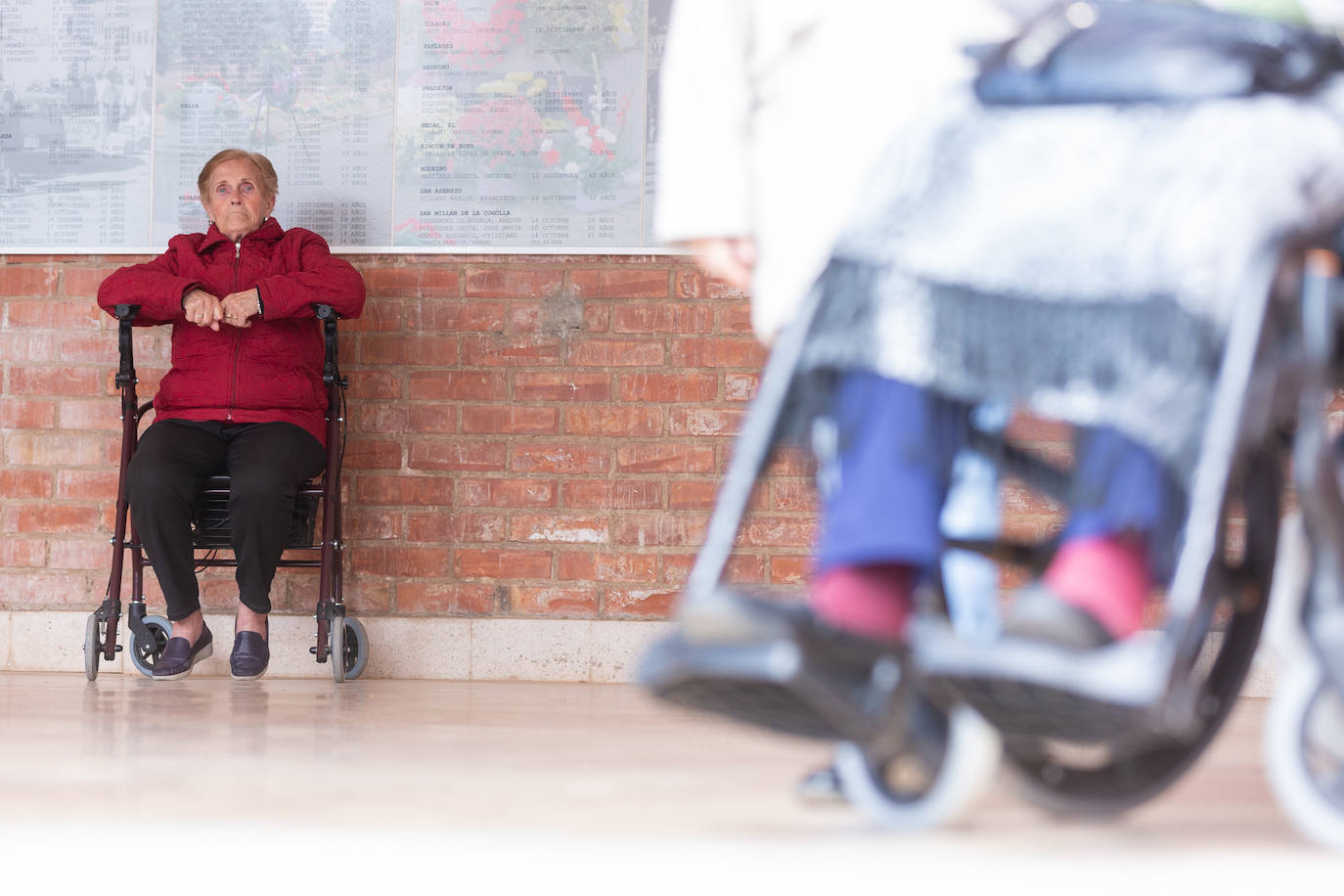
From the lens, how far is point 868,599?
102cm

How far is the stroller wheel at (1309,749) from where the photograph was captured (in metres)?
1.05

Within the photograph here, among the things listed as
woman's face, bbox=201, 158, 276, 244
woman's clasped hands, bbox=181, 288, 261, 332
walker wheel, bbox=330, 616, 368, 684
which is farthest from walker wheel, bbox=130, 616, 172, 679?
woman's face, bbox=201, 158, 276, 244

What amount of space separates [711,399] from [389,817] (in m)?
2.39

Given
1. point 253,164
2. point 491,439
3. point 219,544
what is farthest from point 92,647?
point 253,164

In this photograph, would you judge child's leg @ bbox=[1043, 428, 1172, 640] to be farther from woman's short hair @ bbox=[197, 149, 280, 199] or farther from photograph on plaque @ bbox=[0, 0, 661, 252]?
woman's short hair @ bbox=[197, 149, 280, 199]

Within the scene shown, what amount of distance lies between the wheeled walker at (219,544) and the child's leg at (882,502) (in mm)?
2411

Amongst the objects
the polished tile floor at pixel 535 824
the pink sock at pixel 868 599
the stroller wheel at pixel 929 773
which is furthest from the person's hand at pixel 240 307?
the pink sock at pixel 868 599

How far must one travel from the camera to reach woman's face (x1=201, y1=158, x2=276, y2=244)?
3424mm

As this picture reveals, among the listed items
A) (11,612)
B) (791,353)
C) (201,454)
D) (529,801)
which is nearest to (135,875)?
(529,801)

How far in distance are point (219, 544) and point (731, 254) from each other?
88.9 inches

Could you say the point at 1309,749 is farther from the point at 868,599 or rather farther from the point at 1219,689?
the point at 868,599

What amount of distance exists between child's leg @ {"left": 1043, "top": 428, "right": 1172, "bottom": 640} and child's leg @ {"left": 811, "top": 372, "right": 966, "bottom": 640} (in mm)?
96

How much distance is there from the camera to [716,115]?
1.33m

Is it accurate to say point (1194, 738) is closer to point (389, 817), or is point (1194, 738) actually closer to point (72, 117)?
point (389, 817)
